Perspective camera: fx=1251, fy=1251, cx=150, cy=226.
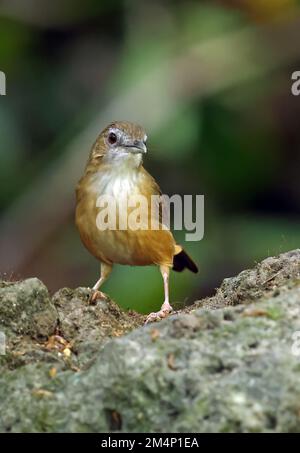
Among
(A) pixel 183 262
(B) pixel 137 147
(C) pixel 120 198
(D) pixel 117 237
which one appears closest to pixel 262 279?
(D) pixel 117 237

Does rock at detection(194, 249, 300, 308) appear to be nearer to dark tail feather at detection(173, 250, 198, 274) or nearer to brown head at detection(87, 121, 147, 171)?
brown head at detection(87, 121, 147, 171)

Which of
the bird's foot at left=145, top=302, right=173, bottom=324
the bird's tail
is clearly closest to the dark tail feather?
the bird's tail

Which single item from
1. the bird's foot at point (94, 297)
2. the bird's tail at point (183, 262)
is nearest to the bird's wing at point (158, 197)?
the bird's tail at point (183, 262)

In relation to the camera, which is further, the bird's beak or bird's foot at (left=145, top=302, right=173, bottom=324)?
the bird's beak

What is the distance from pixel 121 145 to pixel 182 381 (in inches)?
132

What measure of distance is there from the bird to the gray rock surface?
8.41 ft

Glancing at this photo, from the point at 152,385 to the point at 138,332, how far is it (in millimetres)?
254

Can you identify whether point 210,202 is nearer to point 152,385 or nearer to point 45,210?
point 45,210

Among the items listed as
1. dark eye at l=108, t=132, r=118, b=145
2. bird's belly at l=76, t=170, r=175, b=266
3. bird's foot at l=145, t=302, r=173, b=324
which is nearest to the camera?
bird's foot at l=145, t=302, r=173, b=324

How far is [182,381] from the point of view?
3.90 metres

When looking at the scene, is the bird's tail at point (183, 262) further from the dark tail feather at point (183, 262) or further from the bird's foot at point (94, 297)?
the bird's foot at point (94, 297)

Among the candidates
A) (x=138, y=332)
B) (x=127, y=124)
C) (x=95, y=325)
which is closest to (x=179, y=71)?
(x=127, y=124)

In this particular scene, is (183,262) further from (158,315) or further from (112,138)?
(158,315)

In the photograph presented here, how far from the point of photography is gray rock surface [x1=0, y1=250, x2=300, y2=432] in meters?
3.79
